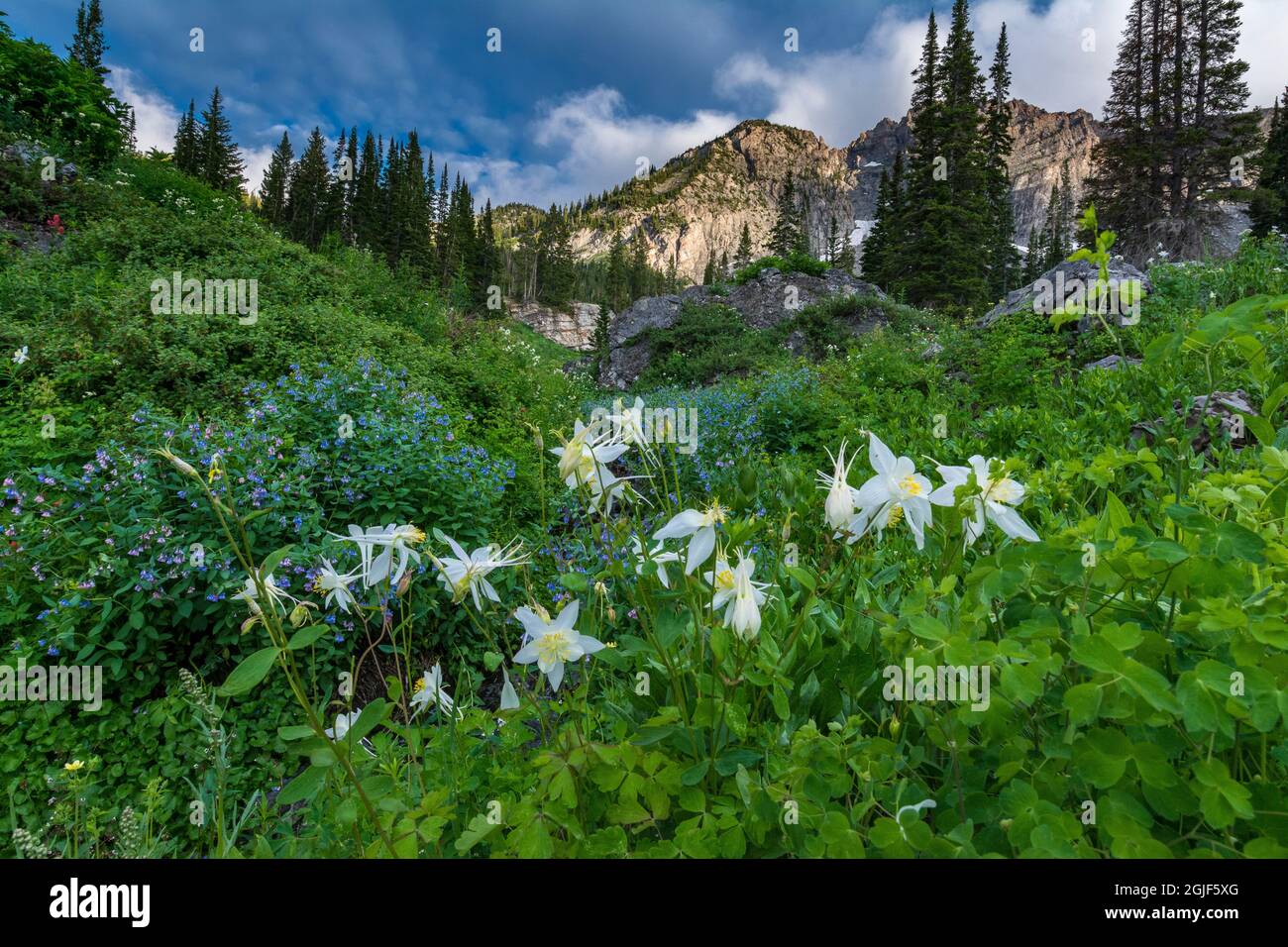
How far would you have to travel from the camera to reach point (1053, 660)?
2.98 ft

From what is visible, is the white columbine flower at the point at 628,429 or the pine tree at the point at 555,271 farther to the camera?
the pine tree at the point at 555,271

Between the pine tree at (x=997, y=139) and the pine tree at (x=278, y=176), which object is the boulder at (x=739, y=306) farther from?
the pine tree at (x=278, y=176)

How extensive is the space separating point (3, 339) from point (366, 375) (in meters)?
3.62

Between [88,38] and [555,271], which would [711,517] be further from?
[555,271]

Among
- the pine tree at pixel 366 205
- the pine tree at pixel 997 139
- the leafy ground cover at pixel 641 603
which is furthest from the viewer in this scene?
the pine tree at pixel 366 205

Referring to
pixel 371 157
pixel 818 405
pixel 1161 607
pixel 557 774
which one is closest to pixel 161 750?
pixel 557 774

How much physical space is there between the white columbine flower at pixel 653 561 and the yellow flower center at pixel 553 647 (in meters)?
0.22

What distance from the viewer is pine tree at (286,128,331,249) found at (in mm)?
41188

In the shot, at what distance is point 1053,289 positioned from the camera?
8.16 metres

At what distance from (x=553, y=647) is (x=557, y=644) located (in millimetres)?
16

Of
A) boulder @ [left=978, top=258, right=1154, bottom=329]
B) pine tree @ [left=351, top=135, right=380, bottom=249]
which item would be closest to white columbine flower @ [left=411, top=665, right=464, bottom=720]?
boulder @ [left=978, top=258, right=1154, bottom=329]

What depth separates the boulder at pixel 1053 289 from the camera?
7637 mm

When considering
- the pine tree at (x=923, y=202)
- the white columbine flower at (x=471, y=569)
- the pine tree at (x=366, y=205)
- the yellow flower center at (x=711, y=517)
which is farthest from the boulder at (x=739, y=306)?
the pine tree at (x=366, y=205)
